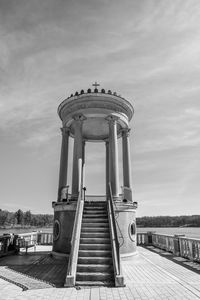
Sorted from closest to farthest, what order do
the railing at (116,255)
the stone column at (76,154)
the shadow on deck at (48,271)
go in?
1. the railing at (116,255)
2. the shadow on deck at (48,271)
3. the stone column at (76,154)

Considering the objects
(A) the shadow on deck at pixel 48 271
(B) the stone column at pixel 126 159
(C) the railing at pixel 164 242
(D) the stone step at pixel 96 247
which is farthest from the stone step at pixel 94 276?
(C) the railing at pixel 164 242

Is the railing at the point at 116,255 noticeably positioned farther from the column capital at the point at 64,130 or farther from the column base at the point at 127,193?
the column capital at the point at 64,130

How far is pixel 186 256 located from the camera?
11336mm

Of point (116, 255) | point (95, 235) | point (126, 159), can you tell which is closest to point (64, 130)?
point (126, 159)

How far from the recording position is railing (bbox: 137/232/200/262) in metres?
10.6

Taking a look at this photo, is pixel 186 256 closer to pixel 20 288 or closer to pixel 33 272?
pixel 33 272

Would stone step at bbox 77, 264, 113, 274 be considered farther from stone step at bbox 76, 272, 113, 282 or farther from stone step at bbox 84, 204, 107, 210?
stone step at bbox 84, 204, 107, 210

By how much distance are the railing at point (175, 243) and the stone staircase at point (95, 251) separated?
4313 mm

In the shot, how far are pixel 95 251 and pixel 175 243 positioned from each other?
675 cm

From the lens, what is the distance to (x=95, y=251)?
25.8 ft

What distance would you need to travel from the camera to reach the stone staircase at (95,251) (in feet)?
22.2

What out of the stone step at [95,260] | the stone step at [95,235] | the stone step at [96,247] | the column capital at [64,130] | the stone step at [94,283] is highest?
the column capital at [64,130]

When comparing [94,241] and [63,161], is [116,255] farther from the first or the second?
[63,161]

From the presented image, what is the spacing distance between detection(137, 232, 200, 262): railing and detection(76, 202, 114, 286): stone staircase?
4313 millimetres
